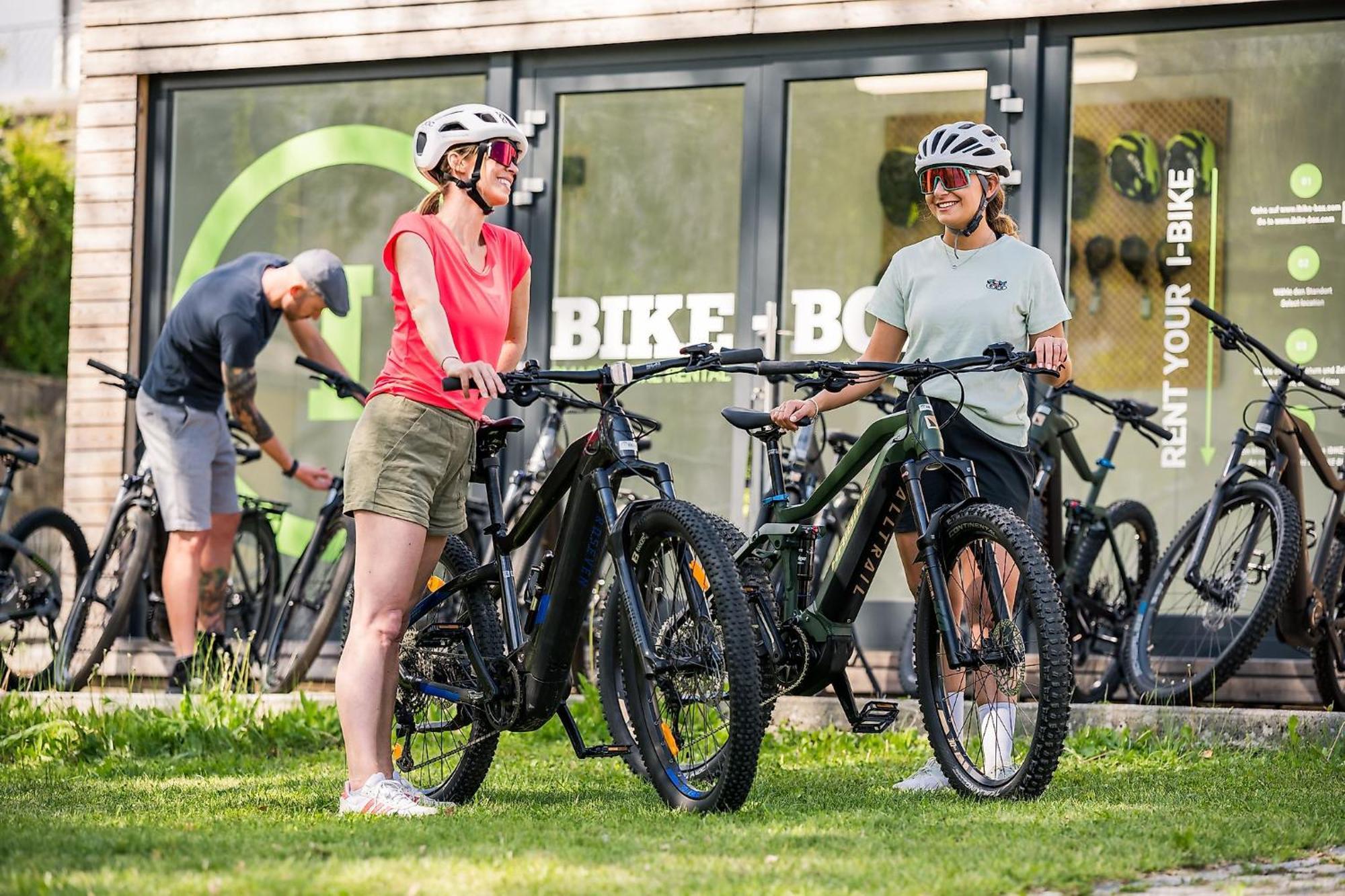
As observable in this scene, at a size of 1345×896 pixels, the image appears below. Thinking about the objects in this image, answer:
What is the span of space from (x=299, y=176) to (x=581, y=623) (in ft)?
15.7

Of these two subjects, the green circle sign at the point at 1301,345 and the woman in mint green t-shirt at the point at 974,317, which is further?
the green circle sign at the point at 1301,345

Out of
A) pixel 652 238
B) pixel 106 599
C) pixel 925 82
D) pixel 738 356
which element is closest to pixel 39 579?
pixel 106 599

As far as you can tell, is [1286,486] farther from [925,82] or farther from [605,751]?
[605,751]

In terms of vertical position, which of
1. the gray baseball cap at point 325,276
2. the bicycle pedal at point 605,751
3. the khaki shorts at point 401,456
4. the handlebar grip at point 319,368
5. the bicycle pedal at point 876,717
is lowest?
the bicycle pedal at point 605,751

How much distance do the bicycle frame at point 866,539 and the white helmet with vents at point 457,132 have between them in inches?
46.8

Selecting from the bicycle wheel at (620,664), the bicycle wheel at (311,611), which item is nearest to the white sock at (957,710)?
the bicycle wheel at (620,664)

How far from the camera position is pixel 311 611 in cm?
738

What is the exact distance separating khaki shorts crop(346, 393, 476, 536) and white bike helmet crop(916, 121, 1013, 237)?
1.48 m

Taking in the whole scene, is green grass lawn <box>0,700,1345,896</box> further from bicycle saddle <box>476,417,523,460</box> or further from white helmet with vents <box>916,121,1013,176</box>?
white helmet with vents <box>916,121,1013,176</box>

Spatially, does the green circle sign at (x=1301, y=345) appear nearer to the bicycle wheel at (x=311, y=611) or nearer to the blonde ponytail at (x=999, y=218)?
the blonde ponytail at (x=999, y=218)

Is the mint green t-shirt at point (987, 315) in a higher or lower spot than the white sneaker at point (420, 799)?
higher

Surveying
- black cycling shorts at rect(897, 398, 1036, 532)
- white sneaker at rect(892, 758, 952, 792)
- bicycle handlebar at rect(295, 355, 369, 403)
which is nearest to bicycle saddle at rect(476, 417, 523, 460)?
black cycling shorts at rect(897, 398, 1036, 532)

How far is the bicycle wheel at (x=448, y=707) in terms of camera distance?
4684 millimetres

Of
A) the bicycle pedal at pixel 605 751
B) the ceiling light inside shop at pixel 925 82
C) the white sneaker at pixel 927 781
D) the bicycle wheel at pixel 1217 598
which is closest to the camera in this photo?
the bicycle pedal at pixel 605 751
